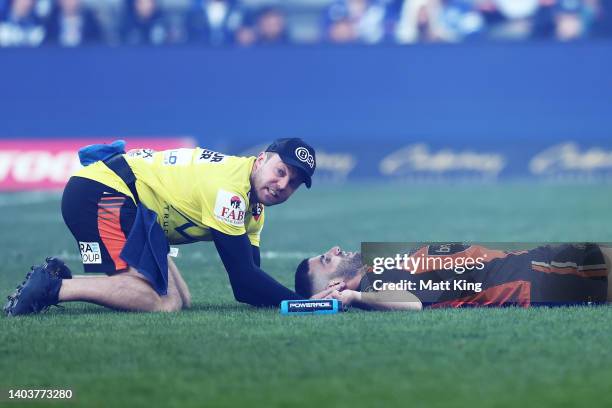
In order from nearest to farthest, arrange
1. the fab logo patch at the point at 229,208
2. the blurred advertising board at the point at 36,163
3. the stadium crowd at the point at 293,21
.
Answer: the fab logo patch at the point at 229,208
the blurred advertising board at the point at 36,163
the stadium crowd at the point at 293,21

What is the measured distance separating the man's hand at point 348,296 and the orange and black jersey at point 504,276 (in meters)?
0.07

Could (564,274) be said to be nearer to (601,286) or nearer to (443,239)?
(601,286)

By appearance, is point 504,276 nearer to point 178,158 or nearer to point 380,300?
point 380,300

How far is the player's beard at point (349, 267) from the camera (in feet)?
23.3

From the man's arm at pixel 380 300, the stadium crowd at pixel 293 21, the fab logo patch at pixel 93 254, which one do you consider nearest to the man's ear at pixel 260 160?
the man's arm at pixel 380 300

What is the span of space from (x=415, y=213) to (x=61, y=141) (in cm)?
875

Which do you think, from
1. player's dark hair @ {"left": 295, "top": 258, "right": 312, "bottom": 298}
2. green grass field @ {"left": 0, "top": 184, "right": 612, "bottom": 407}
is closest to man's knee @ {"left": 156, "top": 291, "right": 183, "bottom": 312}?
green grass field @ {"left": 0, "top": 184, "right": 612, "bottom": 407}

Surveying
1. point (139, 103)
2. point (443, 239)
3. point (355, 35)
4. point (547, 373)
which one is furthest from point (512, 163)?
point (547, 373)

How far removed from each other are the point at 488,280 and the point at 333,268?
3.08 ft

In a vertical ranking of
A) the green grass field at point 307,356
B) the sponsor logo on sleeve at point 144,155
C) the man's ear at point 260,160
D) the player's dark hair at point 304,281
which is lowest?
the green grass field at point 307,356

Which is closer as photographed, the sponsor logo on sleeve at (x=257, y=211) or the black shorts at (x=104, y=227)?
the black shorts at (x=104, y=227)

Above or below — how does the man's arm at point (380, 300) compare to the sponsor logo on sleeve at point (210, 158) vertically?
below

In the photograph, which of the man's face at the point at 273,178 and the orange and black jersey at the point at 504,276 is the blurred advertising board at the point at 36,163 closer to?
the man's face at the point at 273,178

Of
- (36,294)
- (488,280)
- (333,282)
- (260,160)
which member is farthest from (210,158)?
(488,280)
